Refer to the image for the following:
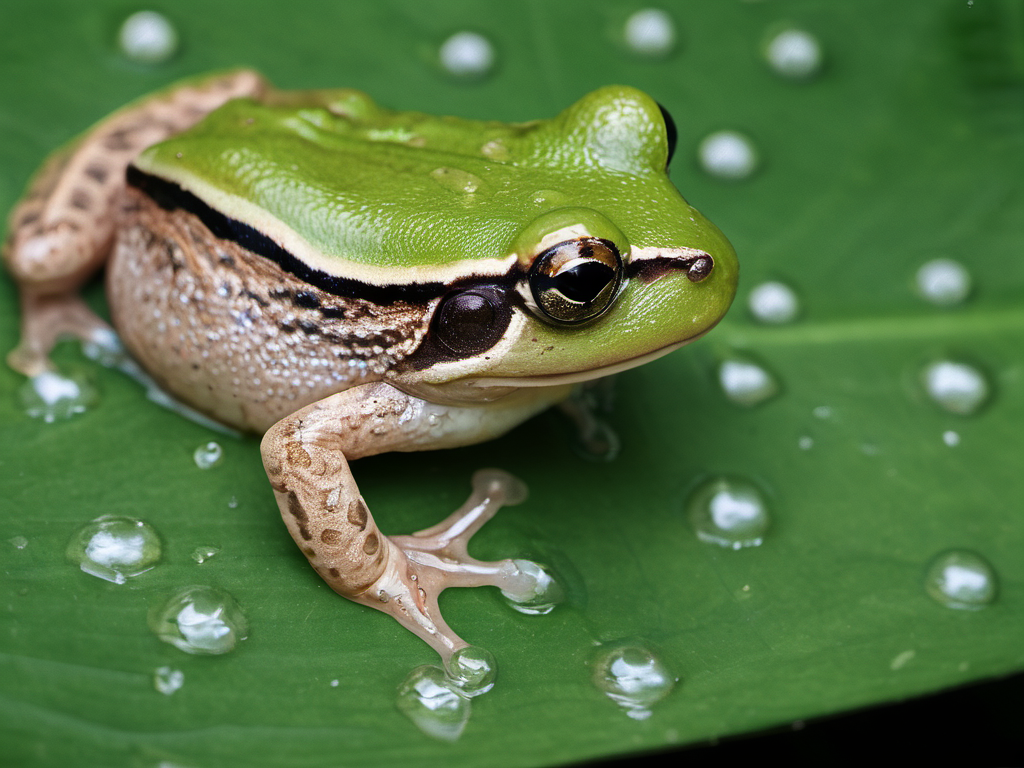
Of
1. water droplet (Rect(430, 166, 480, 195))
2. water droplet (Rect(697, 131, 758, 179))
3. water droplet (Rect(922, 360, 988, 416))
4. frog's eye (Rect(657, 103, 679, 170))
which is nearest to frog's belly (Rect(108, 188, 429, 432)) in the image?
water droplet (Rect(430, 166, 480, 195))

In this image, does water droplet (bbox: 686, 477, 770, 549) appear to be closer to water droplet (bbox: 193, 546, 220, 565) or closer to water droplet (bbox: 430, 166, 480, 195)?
water droplet (bbox: 430, 166, 480, 195)

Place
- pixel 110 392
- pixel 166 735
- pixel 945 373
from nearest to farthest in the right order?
pixel 166 735
pixel 110 392
pixel 945 373

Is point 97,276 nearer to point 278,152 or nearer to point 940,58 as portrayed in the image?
point 278,152

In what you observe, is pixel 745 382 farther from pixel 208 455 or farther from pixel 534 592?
pixel 208 455

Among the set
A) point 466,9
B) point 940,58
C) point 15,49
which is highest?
point 940,58

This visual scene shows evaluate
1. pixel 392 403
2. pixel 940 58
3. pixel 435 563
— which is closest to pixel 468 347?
pixel 392 403

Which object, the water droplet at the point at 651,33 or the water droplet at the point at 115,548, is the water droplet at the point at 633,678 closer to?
the water droplet at the point at 115,548

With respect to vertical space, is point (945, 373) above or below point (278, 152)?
above

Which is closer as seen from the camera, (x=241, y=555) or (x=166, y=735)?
(x=166, y=735)
